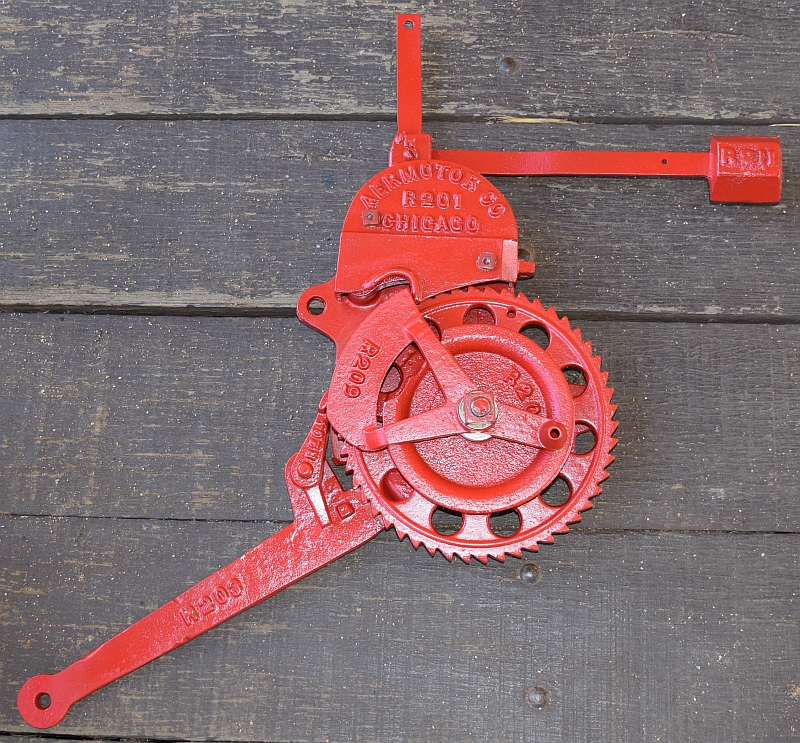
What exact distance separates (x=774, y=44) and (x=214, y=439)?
85 centimetres

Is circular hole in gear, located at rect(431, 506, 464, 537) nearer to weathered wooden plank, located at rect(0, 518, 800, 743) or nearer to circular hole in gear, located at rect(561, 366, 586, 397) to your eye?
weathered wooden plank, located at rect(0, 518, 800, 743)

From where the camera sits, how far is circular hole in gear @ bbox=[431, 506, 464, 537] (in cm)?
88

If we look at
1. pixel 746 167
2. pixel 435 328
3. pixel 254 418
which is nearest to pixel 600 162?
pixel 746 167

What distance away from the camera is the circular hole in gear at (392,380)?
871 millimetres

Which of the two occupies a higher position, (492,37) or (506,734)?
(492,37)

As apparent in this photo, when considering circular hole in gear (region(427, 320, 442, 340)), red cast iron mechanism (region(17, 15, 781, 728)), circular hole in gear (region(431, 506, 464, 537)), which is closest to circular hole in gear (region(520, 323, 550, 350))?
red cast iron mechanism (region(17, 15, 781, 728))

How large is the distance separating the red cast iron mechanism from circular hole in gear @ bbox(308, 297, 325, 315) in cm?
1

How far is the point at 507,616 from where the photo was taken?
858 millimetres

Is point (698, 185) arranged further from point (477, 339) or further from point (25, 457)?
point (25, 457)

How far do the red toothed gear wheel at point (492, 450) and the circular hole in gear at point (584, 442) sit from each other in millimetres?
11

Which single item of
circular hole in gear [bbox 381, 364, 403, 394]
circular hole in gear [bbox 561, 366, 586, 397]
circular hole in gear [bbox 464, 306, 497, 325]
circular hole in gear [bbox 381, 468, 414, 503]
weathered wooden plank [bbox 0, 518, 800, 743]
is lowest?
weathered wooden plank [bbox 0, 518, 800, 743]

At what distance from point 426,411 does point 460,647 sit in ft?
0.86

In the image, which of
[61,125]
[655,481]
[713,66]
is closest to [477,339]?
[655,481]

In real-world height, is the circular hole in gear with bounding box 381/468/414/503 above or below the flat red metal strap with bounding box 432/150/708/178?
below
